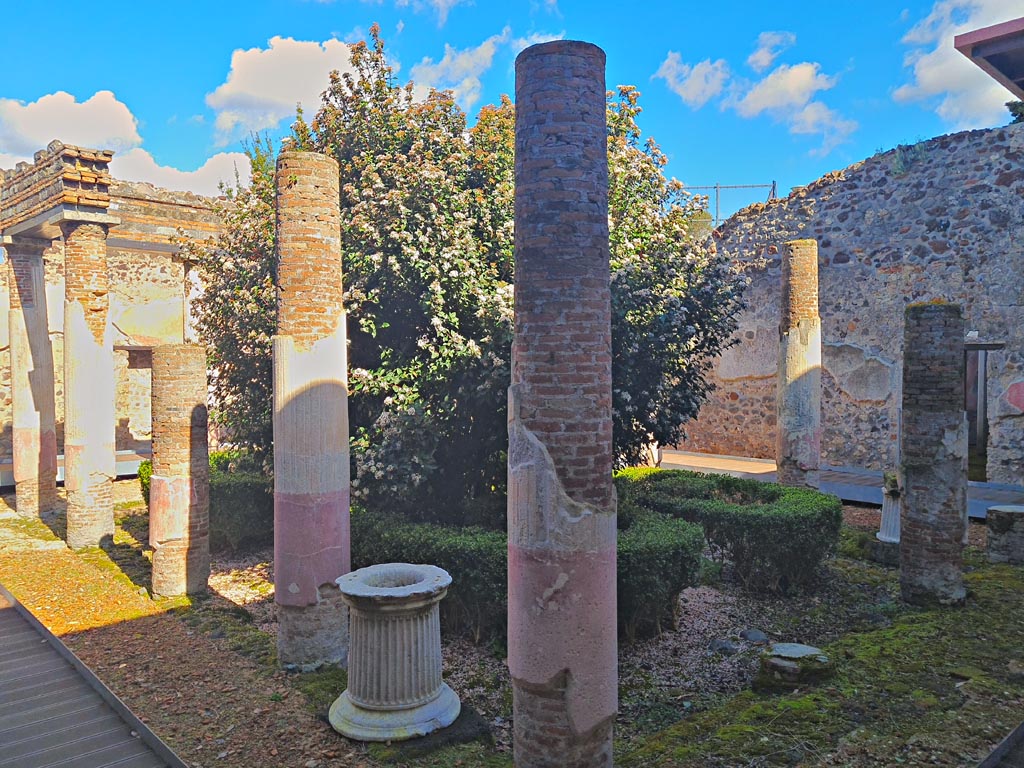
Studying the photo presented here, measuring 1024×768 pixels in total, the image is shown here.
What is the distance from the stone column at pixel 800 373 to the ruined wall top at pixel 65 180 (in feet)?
34.3

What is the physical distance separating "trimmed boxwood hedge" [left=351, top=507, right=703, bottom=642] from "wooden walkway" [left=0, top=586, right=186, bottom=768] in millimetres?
2723

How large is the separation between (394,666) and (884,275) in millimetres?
12896

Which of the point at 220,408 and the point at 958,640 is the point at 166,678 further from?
the point at 958,640

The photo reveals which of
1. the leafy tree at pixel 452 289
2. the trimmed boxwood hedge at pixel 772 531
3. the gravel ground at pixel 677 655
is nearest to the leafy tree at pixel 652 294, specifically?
the leafy tree at pixel 452 289

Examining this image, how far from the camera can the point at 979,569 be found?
873 centimetres

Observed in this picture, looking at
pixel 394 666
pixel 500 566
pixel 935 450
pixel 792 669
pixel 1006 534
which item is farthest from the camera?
pixel 1006 534

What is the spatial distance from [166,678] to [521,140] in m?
5.37

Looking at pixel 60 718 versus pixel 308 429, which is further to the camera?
pixel 308 429

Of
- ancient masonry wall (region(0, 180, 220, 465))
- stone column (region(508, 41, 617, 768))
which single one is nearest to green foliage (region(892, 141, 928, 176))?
stone column (region(508, 41, 617, 768))

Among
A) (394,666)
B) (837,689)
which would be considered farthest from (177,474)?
(837,689)

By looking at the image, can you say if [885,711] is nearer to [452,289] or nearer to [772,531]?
[772,531]

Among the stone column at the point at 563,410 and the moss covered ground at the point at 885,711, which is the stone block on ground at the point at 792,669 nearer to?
the moss covered ground at the point at 885,711

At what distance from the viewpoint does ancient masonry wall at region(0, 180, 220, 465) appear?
16.5m

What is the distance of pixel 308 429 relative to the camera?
238 inches
